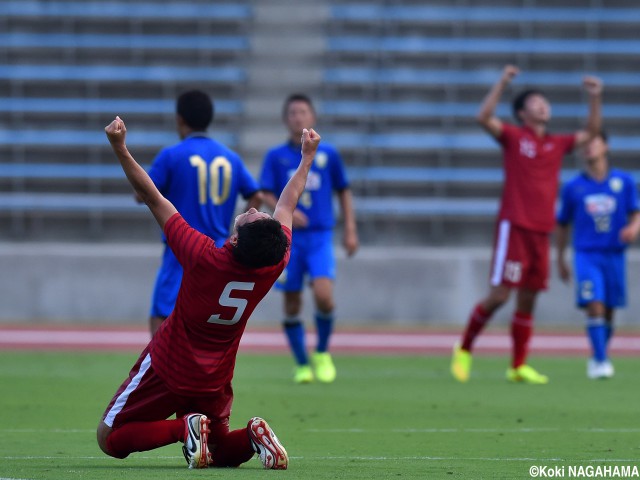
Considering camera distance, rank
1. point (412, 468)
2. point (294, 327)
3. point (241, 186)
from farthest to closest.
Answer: point (294, 327) → point (241, 186) → point (412, 468)

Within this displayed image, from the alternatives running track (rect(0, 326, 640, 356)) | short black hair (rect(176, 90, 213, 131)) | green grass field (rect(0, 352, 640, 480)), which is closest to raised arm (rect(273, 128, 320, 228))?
green grass field (rect(0, 352, 640, 480))

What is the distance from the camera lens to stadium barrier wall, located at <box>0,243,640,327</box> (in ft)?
52.8

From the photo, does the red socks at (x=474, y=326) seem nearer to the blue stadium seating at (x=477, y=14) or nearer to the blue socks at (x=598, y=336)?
the blue socks at (x=598, y=336)

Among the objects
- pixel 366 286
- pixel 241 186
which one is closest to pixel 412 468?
pixel 241 186

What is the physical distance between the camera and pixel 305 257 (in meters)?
10.7

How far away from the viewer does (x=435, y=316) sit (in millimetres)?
16188

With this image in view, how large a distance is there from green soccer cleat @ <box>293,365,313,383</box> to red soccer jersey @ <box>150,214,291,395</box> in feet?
15.9

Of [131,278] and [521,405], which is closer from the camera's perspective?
[521,405]

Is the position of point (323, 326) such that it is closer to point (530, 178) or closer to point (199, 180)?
point (530, 178)

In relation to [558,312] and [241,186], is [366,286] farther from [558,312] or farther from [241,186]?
[241,186]

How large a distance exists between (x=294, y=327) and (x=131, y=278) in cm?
582

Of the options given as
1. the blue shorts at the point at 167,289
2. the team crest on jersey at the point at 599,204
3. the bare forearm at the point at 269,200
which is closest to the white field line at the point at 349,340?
the team crest on jersey at the point at 599,204

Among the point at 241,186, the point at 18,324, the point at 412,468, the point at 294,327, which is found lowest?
the point at 18,324

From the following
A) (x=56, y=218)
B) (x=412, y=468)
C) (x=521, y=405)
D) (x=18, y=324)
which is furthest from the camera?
(x=56, y=218)
